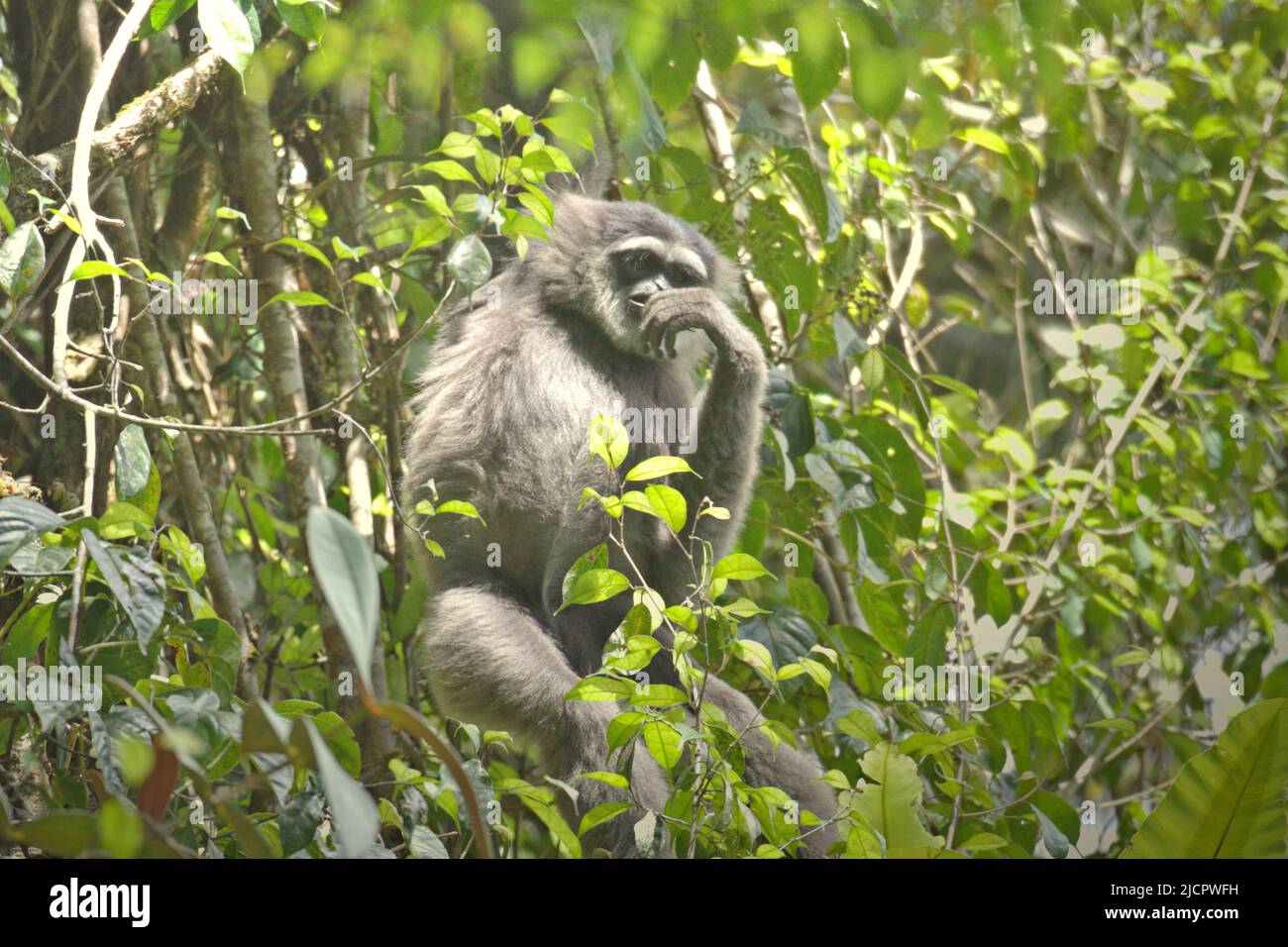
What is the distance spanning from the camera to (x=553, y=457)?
3.97m

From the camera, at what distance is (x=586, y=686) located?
2660 mm

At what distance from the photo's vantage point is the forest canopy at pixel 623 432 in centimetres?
266

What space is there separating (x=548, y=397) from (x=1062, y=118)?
340 centimetres

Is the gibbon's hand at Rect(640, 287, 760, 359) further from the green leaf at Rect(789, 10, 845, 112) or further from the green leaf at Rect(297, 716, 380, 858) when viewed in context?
the green leaf at Rect(297, 716, 380, 858)

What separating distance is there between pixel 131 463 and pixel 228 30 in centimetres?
107

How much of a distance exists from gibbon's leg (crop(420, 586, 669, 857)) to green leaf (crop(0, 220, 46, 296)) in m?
1.51

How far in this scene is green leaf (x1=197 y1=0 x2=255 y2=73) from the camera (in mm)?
2828

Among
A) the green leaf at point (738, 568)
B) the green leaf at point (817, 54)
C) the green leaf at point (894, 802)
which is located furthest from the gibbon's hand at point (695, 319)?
the green leaf at point (894, 802)

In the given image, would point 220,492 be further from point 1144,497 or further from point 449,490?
point 1144,497

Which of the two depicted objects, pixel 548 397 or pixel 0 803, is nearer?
pixel 0 803

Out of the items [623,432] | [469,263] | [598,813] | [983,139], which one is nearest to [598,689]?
[598,813]

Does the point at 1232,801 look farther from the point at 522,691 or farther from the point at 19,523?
the point at 19,523

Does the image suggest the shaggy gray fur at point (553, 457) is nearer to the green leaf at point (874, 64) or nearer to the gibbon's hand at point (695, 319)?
the gibbon's hand at point (695, 319)
